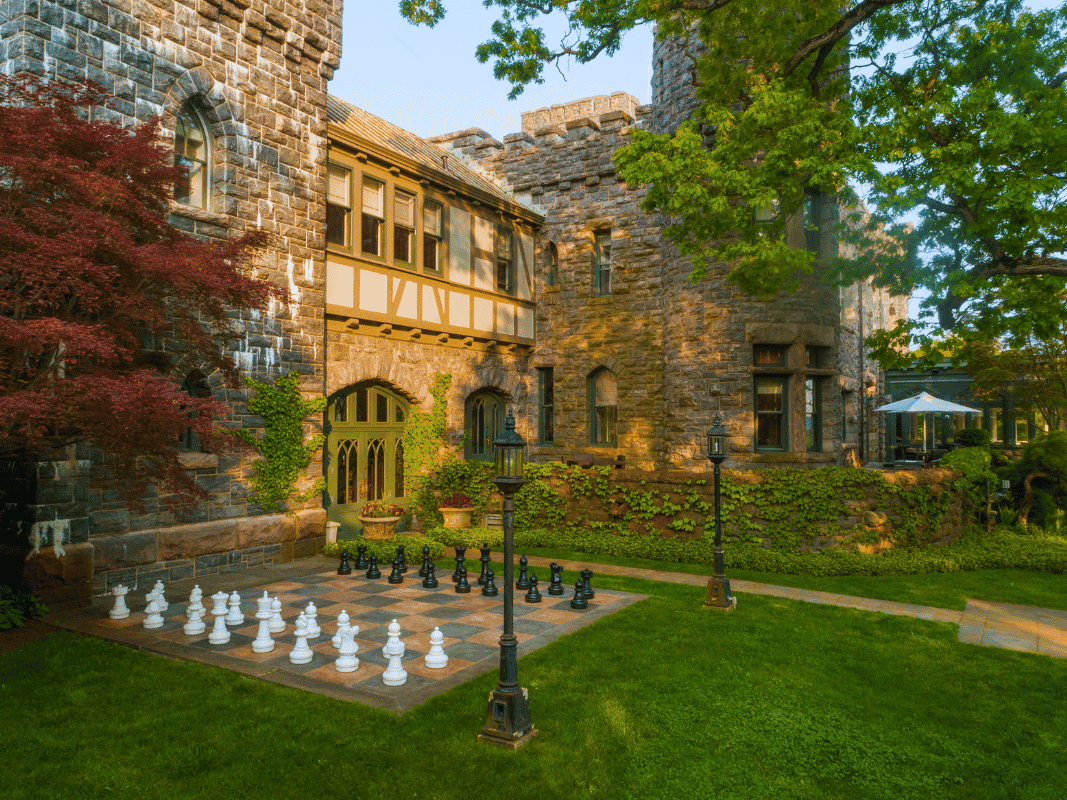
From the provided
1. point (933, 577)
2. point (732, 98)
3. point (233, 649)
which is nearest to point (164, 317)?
point (233, 649)

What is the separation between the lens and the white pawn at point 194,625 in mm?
7199

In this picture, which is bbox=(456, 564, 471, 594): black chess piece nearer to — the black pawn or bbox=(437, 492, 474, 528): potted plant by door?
the black pawn

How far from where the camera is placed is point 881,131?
10492 mm

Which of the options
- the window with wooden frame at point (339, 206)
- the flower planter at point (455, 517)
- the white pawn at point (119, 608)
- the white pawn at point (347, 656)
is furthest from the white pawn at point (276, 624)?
the window with wooden frame at point (339, 206)

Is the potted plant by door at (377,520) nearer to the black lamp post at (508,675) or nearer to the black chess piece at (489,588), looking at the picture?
the black chess piece at (489,588)

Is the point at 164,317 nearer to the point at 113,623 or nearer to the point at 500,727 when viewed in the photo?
the point at 113,623

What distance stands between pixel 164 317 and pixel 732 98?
10797 mm

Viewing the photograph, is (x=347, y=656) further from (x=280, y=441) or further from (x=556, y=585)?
(x=280, y=441)

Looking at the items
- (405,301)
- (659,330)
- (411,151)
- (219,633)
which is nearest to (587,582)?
(219,633)

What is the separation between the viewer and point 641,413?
17.2 m

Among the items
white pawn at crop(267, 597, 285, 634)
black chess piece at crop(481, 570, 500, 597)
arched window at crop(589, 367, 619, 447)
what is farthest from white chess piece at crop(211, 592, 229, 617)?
arched window at crop(589, 367, 619, 447)

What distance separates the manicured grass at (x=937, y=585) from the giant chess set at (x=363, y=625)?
2.78m

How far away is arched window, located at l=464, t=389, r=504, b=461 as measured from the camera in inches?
675

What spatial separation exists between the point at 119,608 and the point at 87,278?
3.90m
